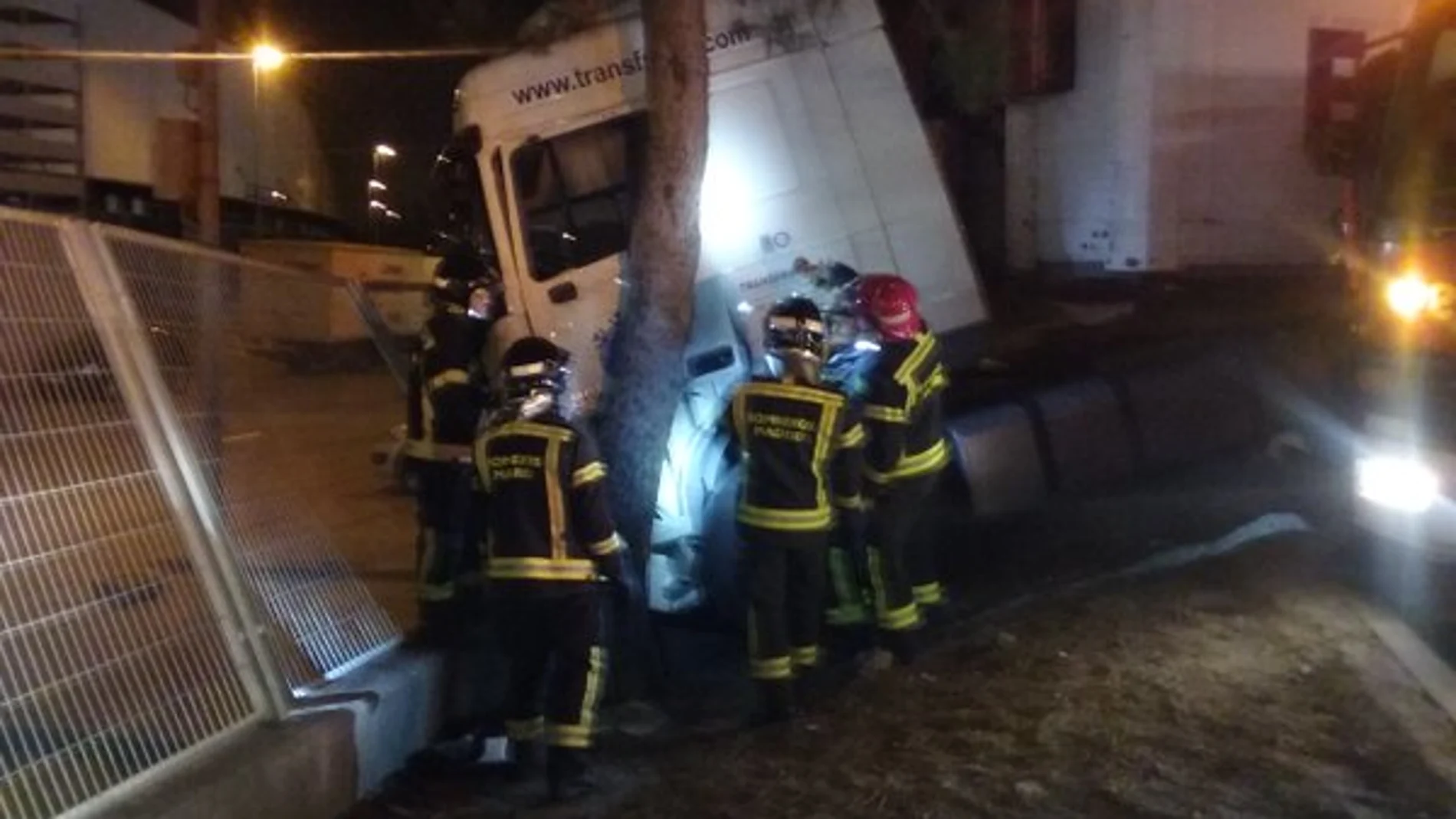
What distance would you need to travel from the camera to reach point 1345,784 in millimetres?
6215

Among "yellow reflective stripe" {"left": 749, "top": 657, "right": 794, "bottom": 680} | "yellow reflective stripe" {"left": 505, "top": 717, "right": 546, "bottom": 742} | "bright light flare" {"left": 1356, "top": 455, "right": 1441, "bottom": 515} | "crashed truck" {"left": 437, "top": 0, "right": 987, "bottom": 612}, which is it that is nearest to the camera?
"yellow reflective stripe" {"left": 505, "top": 717, "right": 546, "bottom": 742}

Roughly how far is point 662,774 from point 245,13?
24513mm

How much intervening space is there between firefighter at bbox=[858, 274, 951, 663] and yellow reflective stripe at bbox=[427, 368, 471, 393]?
6.06 ft

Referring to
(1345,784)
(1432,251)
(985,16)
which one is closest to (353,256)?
(985,16)

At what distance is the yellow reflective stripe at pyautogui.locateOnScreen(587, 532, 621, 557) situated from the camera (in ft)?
21.9

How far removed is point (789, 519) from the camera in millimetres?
7496

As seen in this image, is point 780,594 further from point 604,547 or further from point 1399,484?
point 1399,484

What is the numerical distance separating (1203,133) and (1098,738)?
5.25 metres

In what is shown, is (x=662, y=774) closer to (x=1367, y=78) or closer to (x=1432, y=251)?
(x=1432, y=251)

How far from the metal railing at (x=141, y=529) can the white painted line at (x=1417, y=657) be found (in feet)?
14.0

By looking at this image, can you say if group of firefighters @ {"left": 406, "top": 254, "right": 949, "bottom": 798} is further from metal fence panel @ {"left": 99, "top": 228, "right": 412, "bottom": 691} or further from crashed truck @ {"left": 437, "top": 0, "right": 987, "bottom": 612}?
crashed truck @ {"left": 437, "top": 0, "right": 987, "bottom": 612}

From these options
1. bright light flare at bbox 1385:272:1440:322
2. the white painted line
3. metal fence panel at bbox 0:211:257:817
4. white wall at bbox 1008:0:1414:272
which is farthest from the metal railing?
white wall at bbox 1008:0:1414:272

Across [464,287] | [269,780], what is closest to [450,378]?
[464,287]

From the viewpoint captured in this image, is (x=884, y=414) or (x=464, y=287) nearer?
(x=884, y=414)
